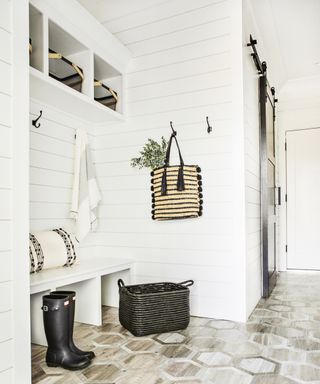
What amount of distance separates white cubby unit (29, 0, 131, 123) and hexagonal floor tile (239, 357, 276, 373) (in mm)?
2059

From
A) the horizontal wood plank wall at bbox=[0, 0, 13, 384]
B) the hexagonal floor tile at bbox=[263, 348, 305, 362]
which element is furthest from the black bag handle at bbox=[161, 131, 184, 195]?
the horizontal wood plank wall at bbox=[0, 0, 13, 384]

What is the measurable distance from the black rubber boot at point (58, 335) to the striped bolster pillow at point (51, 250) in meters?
0.47

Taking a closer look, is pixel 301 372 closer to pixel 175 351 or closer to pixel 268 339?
pixel 268 339

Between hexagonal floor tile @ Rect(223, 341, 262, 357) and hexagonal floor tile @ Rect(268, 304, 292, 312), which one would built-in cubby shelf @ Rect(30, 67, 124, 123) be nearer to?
hexagonal floor tile @ Rect(223, 341, 262, 357)

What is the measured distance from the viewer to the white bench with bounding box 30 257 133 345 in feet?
7.43

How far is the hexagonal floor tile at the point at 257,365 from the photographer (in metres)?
1.93

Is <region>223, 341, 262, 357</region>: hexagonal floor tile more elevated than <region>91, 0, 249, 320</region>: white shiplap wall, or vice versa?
<region>91, 0, 249, 320</region>: white shiplap wall

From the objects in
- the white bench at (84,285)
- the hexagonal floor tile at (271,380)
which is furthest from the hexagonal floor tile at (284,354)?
the white bench at (84,285)

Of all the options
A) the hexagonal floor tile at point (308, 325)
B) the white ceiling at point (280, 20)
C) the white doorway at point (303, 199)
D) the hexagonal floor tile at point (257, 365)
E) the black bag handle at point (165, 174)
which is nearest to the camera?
the hexagonal floor tile at point (257, 365)

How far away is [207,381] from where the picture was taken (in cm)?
182

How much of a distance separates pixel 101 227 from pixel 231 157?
137 centimetres

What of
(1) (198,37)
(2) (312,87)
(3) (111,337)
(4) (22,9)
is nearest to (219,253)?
(3) (111,337)

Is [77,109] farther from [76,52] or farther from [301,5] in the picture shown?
[301,5]

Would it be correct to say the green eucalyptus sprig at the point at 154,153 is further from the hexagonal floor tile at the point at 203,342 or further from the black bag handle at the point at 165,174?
the hexagonal floor tile at the point at 203,342
